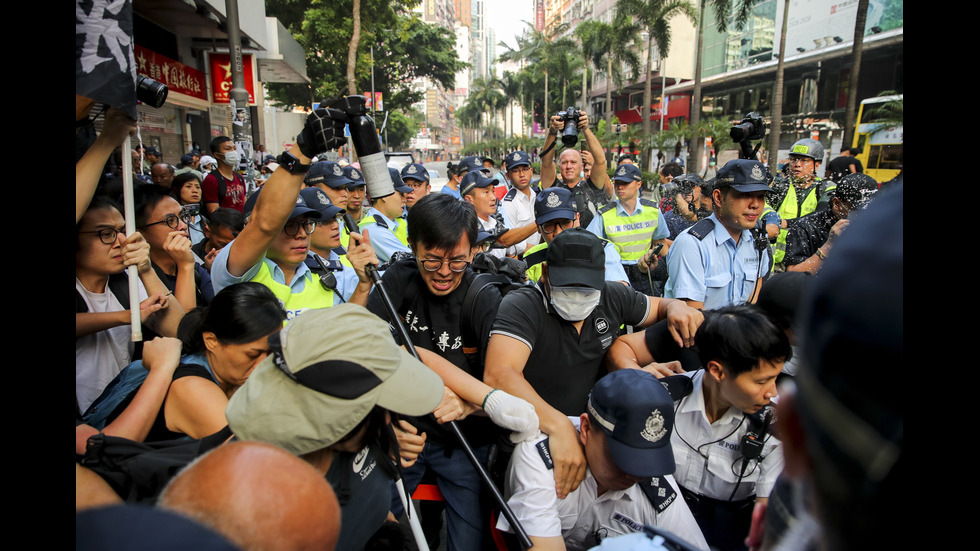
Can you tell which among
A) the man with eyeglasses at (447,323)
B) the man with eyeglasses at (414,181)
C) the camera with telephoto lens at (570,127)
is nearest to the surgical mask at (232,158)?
the man with eyeglasses at (414,181)

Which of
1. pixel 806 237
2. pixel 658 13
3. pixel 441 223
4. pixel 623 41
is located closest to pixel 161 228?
pixel 441 223

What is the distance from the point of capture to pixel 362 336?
4.51 feet

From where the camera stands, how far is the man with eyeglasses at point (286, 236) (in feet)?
7.82

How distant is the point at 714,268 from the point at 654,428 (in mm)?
1875

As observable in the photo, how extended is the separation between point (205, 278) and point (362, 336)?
2.45 metres

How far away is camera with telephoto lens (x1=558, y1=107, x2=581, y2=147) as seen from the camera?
17.4 ft

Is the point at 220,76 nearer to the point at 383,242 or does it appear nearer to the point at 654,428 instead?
the point at 383,242

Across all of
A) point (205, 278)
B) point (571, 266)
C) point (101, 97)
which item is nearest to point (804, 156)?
point (571, 266)

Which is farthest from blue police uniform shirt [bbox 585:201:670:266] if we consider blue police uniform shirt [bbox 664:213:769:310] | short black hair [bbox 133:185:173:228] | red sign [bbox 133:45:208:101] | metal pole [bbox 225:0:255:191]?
red sign [bbox 133:45:208:101]

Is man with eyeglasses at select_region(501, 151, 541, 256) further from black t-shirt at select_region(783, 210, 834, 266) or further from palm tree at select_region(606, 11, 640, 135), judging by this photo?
palm tree at select_region(606, 11, 640, 135)

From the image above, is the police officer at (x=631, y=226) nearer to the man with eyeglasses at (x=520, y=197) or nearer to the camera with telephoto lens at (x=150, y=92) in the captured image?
the man with eyeglasses at (x=520, y=197)

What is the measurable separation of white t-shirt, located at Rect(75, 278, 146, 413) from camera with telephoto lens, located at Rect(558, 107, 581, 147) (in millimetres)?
3898

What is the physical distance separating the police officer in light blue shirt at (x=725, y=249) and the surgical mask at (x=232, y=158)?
5782 millimetres

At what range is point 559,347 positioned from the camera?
244 cm
